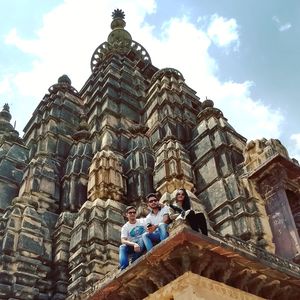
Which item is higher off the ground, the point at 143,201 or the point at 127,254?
the point at 143,201

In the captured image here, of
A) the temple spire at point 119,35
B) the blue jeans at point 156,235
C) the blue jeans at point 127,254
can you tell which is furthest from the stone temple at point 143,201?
the temple spire at point 119,35

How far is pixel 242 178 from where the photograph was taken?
1980cm

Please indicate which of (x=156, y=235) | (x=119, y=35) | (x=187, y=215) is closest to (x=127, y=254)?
(x=156, y=235)

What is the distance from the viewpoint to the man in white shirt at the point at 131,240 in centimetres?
1196

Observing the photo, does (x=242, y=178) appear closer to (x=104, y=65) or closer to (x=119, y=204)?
(x=119, y=204)

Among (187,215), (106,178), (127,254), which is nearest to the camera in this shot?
(187,215)

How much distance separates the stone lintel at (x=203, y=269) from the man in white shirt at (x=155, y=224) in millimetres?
528

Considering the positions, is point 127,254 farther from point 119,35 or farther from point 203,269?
point 119,35

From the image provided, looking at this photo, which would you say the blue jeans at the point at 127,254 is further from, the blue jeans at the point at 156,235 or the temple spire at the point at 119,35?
the temple spire at the point at 119,35

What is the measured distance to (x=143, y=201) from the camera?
22141 millimetres

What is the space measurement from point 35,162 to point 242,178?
1164cm

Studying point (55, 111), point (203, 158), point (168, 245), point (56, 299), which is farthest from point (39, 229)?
point (55, 111)

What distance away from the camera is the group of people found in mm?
11266

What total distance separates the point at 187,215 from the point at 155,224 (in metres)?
1.25
